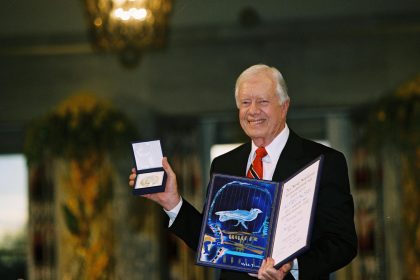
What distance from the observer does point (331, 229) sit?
8.65ft

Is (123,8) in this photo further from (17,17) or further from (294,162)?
(294,162)

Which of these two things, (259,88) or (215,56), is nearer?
(259,88)

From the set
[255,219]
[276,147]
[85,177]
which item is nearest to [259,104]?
[276,147]

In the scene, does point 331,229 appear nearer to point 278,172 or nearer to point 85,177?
point 278,172

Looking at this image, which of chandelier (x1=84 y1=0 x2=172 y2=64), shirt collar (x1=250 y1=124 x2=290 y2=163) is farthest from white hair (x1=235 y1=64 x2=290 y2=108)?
chandelier (x1=84 y1=0 x2=172 y2=64)

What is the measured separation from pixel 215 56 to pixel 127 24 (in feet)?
3.26

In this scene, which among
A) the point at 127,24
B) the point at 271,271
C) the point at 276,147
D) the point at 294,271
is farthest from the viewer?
the point at 127,24

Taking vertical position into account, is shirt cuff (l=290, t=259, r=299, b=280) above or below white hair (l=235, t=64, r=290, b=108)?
below

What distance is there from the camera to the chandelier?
612 cm

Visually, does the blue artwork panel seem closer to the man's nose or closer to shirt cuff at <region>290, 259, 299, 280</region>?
shirt cuff at <region>290, 259, 299, 280</region>

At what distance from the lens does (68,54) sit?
296 inches

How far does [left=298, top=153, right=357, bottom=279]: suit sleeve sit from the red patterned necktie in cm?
21

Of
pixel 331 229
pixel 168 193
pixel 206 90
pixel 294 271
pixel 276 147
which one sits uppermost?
pixel 206 90

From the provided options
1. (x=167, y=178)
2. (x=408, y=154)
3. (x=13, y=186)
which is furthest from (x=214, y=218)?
(x=13, y=186)
